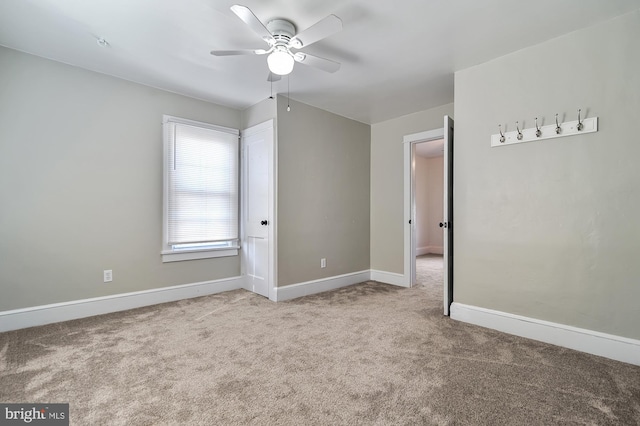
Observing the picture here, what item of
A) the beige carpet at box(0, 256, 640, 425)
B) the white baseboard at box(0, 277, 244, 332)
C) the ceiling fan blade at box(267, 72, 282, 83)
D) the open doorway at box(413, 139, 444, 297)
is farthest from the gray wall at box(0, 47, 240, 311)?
the open doorway at box(413, 139, 444, 297)

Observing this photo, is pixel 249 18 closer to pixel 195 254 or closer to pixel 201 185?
pixel 201 185

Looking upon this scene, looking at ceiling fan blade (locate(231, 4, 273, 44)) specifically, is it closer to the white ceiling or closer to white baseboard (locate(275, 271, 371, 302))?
the white ceiling

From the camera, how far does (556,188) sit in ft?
7.99

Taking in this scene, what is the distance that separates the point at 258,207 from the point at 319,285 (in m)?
1.36

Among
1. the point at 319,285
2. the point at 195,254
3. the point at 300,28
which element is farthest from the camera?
the point at 319,285

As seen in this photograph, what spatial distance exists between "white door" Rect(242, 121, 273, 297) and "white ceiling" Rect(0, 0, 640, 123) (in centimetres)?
73

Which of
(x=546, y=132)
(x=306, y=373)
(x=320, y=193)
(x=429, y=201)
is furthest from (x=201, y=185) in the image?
(x=429, y=201)

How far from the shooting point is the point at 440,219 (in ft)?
26.3

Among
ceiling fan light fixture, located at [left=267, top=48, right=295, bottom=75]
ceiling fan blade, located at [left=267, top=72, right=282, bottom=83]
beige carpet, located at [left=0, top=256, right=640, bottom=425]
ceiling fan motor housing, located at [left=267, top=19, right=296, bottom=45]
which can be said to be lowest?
beige carpet, located at [left=0, top=256, right=640, bottom=425]

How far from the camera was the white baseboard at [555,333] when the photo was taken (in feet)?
Answer: 6.89

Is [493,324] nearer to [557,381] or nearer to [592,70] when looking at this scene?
[557,381]

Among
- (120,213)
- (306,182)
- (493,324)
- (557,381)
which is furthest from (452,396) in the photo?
(120,213)

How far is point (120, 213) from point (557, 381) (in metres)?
4.11

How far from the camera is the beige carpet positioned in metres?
1.55
